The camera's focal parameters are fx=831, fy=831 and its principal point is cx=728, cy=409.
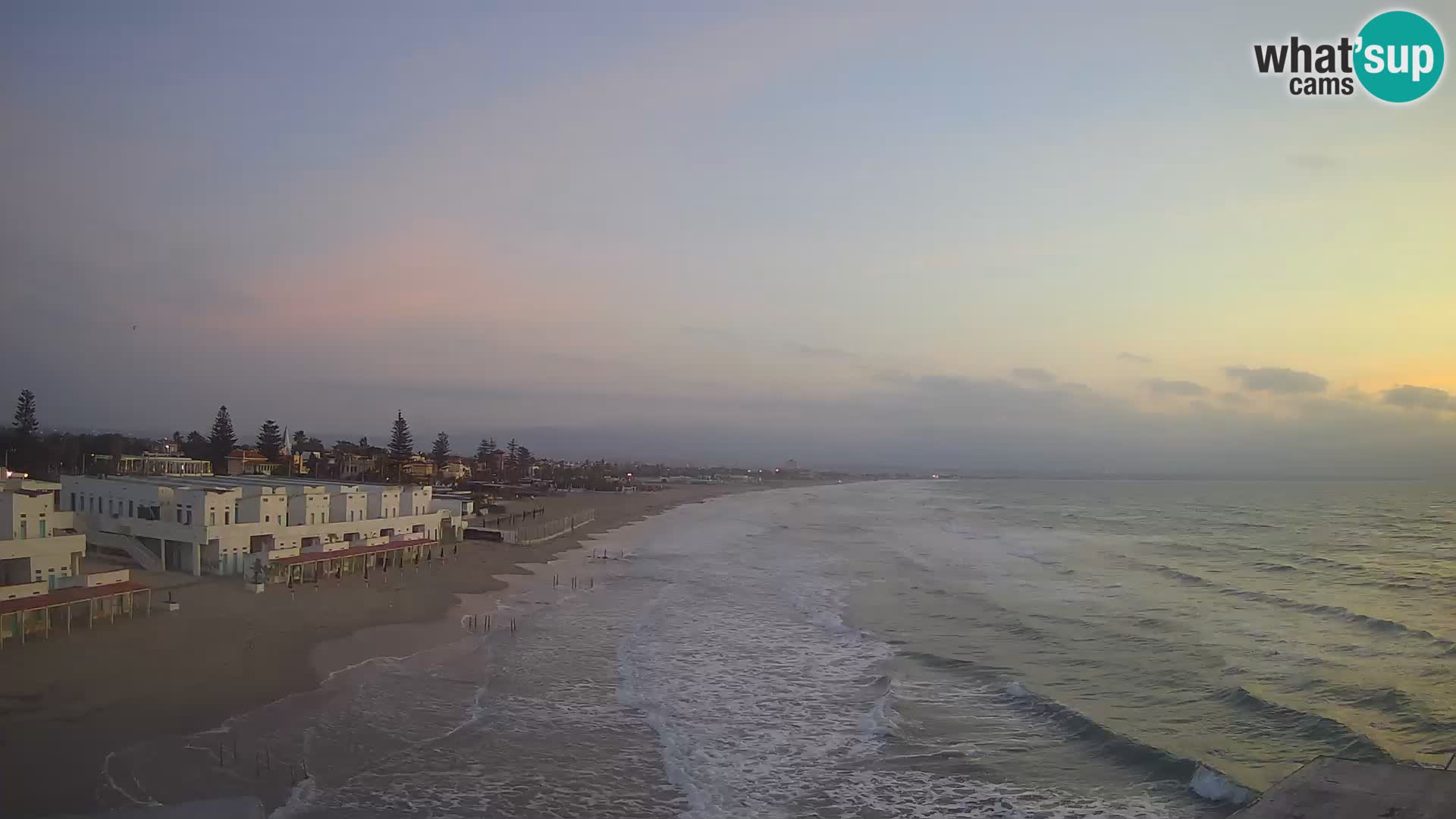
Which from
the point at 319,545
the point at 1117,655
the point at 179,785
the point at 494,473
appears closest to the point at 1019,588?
the point at 1117,655

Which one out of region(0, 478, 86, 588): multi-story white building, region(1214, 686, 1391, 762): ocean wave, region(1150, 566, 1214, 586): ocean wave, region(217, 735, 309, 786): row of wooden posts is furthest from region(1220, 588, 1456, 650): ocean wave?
region(0, 478, 86, 588): multi-story white building

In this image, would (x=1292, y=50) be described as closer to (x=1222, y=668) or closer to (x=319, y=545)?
(x=1222, y=668)

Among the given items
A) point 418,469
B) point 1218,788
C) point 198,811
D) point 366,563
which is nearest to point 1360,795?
point 1218,788

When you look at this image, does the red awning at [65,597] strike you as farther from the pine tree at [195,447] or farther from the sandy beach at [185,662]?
the pine tree at [195,447]

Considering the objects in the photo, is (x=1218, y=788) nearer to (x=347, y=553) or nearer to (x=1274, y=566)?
(x=347, y=553)

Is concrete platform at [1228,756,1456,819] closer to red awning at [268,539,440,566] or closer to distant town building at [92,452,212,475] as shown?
red awning at [268,539,440,566]

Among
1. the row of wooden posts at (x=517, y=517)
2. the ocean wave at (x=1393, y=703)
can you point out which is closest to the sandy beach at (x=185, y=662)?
the ocean wave at (x=1393, y=703)
